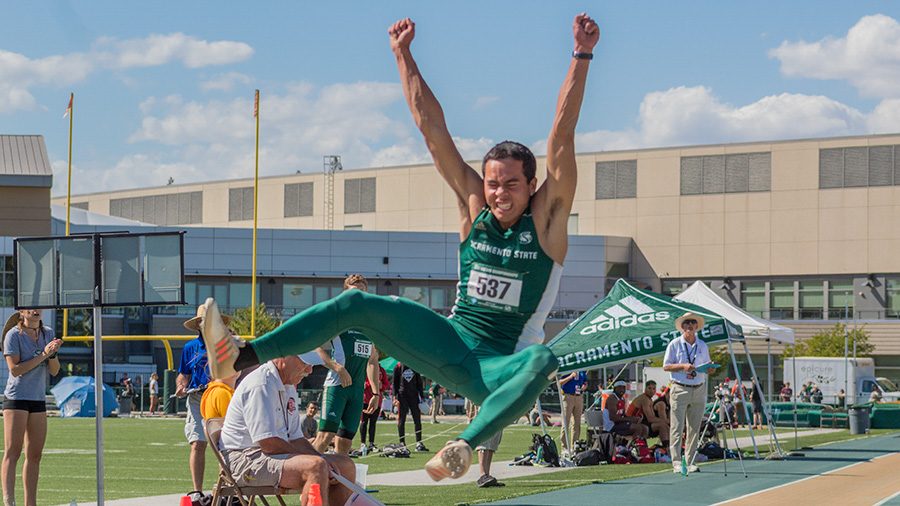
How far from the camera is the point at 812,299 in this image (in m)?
77.4

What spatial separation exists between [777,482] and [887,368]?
61526 millimetres

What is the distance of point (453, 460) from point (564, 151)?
6.20 feet

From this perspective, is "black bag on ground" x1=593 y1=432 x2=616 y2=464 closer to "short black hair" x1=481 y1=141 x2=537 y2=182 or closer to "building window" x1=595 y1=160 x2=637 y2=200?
"short black hair" x1=481 y1=141 x2=537 y2=182

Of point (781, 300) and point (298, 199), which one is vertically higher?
point (298, 199)

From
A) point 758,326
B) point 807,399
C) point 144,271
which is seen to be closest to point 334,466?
point 144,271

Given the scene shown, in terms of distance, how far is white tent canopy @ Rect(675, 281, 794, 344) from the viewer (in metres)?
25.7

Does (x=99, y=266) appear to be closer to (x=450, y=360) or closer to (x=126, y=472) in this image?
(x=450, y=360)

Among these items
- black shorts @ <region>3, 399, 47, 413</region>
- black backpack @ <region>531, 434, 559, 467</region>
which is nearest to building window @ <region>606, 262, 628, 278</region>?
black backpack @ <region>531, 434, 559, 467</region>

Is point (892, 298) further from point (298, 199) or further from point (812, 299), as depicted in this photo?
point (298, 199)

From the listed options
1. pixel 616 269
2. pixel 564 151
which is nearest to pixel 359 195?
pixel 616 269

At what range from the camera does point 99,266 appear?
987 centimetres

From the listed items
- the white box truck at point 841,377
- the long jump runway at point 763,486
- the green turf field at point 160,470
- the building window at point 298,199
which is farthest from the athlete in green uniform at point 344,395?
the building window at point 298,199

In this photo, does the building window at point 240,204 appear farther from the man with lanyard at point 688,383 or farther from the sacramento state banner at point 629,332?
the man with lanyard at point 688,383

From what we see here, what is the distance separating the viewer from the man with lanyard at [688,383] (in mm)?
17672
